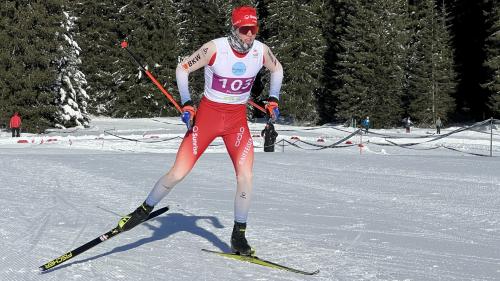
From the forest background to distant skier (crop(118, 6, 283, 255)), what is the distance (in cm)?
3715

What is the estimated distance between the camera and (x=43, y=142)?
29062 millimetres

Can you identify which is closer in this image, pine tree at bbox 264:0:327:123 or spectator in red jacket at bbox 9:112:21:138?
spectator in red jacket at bbox 9:112:21:138

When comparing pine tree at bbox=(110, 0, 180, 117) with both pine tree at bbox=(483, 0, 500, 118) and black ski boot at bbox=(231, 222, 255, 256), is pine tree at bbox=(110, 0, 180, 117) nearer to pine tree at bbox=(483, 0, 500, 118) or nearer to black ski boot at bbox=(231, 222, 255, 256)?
pine tree at bbox=(483, 0, 500, 118)

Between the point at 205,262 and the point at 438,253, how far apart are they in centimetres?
221

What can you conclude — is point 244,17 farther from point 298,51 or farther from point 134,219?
point 298,51

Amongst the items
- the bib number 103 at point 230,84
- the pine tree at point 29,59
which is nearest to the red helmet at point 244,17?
the bib number 103 at point 230,84

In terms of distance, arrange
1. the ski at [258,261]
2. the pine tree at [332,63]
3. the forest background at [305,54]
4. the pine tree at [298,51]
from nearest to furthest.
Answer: the ski at [258,261] < the forest background at [305,54] < the pine tree at [298,51] < the pine tree at [332,63]

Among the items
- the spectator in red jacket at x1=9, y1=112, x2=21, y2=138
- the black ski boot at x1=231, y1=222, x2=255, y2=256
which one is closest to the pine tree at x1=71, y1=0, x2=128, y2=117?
the spectator in red jacket at x1=9, y1=112, x2=21, y2=138

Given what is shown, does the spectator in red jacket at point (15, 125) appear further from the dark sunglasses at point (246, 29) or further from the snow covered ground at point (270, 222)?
the dark sunglasses at point (246, 29)

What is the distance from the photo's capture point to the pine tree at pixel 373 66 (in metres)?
52.3

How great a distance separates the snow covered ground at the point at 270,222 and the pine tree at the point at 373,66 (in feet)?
124

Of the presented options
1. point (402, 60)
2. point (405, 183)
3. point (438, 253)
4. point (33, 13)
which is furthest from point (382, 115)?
point (438, 253)

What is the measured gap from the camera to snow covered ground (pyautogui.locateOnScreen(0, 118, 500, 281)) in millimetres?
5293

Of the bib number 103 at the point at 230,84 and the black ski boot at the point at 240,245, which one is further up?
the bib number 103 at the point at 230,84
